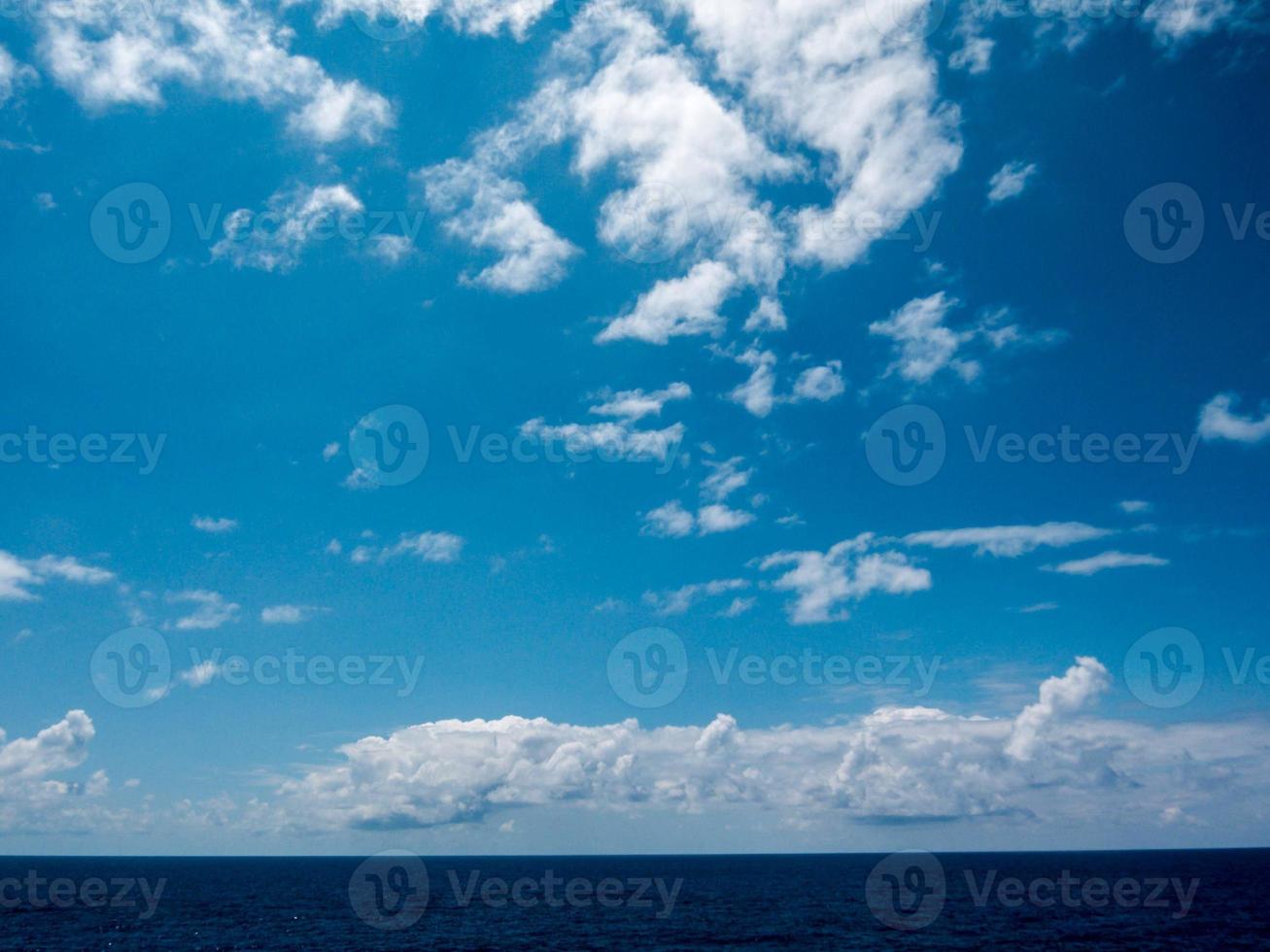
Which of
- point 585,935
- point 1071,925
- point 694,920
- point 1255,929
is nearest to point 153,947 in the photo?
point 585,935

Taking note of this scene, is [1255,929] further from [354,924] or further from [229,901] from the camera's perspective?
[229,901]
